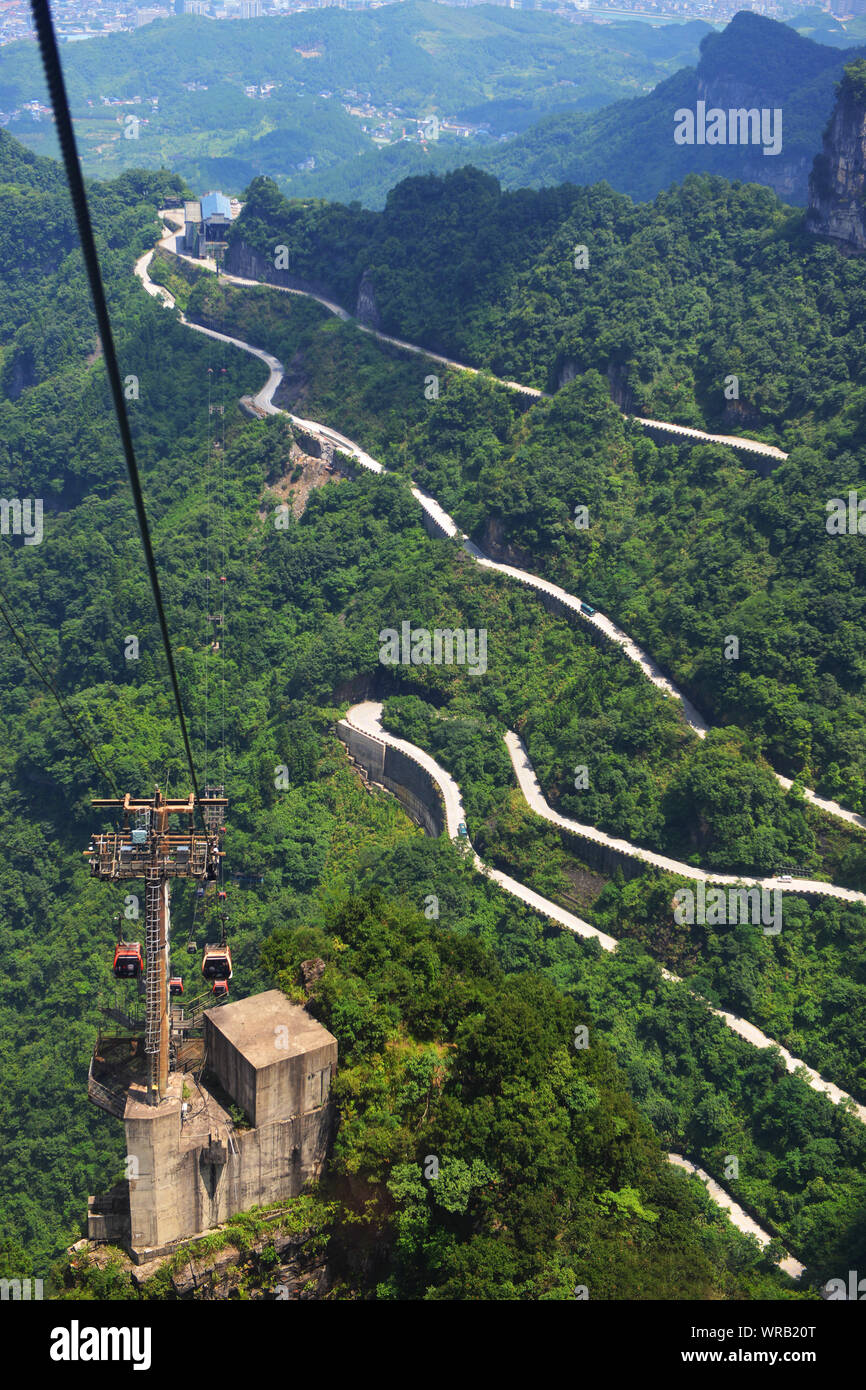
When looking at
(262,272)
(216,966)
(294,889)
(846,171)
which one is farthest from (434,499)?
(216,966)

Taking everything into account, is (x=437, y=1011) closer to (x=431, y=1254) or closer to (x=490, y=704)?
(x=431, y=1254)

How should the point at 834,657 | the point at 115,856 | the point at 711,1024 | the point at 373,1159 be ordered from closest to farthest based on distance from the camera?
the point at 115,856 < the point at 373,1159 < the point at 711,1024 < the point at 834,657

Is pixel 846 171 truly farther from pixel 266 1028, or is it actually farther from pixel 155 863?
pixel 155 863

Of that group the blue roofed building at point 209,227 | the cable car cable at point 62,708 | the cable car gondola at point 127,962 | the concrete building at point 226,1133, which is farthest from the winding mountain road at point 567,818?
the blue roofed building at point 209,227

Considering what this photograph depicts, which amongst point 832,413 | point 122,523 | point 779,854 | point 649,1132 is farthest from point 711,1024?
point 122,523

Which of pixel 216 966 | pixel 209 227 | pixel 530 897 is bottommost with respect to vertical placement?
pixel 530 897
